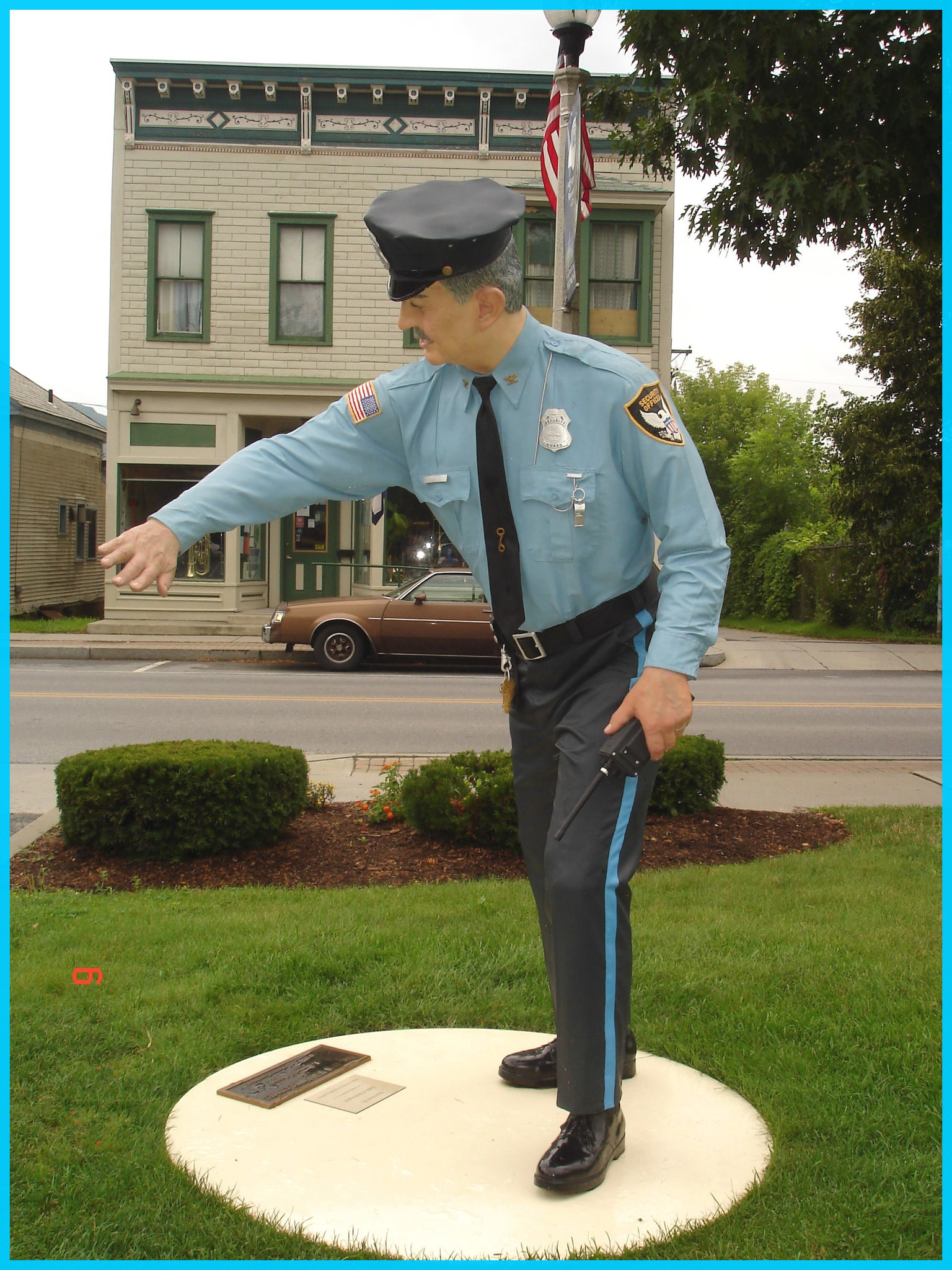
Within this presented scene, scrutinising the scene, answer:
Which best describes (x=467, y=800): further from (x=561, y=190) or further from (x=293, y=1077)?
(x=561, y=190)

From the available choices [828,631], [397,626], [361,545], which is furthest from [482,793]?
[828,631]

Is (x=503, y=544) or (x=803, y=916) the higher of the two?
(x=503, y=544)

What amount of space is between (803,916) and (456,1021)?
5.86 ft

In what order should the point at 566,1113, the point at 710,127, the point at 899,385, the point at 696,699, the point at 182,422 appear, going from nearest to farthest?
the point at 566,1113 → the point at 710,127 → the point at 696,699 → the point at 182,422 → the point at 899,385

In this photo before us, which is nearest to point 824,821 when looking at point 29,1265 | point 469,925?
point 469,925

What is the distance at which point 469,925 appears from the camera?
4598mm

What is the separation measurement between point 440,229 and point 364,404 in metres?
0.56

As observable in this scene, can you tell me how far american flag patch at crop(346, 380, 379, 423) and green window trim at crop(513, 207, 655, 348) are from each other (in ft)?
57.6

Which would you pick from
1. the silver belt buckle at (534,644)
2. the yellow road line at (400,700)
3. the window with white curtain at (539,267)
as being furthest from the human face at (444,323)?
the window with white curtain at (539,267)

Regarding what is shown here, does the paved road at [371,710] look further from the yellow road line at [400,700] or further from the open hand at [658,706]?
the open hand at [658,706]

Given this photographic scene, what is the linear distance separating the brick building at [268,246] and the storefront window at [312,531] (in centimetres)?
143

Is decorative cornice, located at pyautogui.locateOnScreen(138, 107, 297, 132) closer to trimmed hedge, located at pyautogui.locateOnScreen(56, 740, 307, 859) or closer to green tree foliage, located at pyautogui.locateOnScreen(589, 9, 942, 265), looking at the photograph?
green tree foliage, located at pyautogui.locateOnScreen(589, 9, 942, 265)

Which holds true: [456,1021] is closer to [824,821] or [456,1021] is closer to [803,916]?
[803,916]

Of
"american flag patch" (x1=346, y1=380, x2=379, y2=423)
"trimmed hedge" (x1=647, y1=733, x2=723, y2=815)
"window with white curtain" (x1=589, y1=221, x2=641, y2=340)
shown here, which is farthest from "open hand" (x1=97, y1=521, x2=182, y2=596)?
"window with white curtain" (x1=589, y1=221, x2=641, y2=340)
